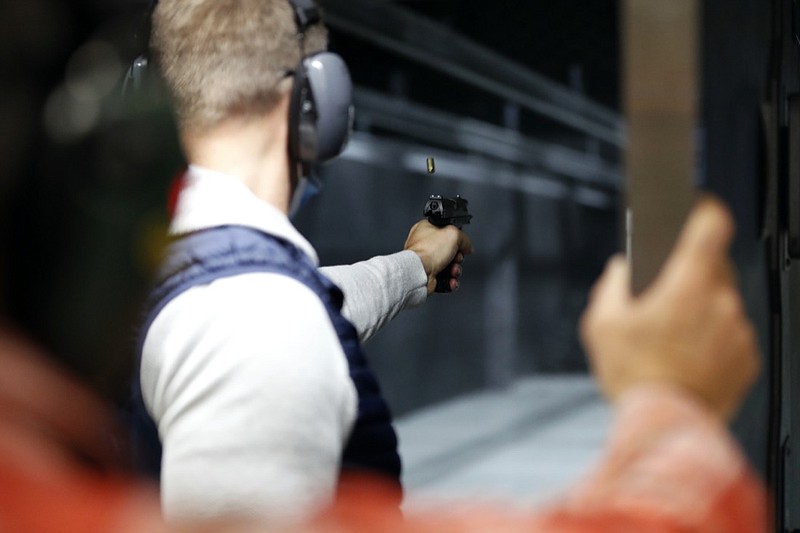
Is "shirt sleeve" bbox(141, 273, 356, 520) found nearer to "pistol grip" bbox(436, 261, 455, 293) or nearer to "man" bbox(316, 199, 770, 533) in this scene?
"man" bbox(316, 199, 770, 533)

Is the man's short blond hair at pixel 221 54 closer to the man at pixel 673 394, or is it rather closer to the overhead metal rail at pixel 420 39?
the man at pixel 673 394

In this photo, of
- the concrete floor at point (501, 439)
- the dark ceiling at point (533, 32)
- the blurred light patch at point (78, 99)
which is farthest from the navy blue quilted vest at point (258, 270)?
the dark ceiling at point (533, 32)

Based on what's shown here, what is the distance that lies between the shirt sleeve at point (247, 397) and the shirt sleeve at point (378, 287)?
51 cm

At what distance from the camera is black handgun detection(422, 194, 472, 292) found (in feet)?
4.81

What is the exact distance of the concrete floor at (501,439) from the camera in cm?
564

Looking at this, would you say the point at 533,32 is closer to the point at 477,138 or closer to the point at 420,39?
the point at 477,138

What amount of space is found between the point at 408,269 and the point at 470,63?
2933 mm

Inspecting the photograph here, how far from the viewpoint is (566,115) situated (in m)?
10.6

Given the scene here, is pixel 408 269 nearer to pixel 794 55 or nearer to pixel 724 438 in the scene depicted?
pixel 794 55

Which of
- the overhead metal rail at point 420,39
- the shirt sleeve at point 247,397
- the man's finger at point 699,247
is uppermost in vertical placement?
the overhead metal rail at point 420,39

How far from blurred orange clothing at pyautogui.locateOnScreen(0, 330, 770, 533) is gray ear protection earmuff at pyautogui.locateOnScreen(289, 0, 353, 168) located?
0.48 m

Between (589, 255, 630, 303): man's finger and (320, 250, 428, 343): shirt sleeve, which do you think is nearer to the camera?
(589, 255, 630, 303): man's finger

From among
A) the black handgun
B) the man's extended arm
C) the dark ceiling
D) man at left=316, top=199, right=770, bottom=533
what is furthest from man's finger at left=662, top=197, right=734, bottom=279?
the dark ceiling

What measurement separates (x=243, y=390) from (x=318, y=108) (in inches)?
12.0
